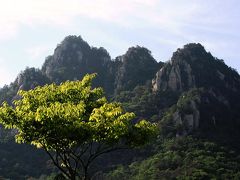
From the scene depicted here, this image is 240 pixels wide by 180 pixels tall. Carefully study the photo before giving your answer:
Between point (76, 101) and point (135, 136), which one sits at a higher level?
point (76, 101)

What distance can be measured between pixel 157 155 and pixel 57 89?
553ft

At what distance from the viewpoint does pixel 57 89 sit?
76.8 ft

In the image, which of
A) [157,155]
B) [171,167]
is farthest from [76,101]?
[157,155]

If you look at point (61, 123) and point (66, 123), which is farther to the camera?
point (66, 123)

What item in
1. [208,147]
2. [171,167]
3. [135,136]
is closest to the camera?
[135,136]

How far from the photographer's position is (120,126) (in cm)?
2073

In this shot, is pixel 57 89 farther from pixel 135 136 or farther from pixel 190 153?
pixel 190 153

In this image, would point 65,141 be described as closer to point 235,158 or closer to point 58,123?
point 58,123

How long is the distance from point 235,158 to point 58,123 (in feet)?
544

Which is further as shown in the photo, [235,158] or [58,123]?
[235,158]

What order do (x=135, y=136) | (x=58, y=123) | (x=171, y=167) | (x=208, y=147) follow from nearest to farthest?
(x=58, y=123) < (x=135, y=136) < (x=171, y=167) < (x=208, y=147)

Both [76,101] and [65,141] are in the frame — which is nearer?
[65,141]

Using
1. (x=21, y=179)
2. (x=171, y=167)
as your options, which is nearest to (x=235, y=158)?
(x=171, y=167)

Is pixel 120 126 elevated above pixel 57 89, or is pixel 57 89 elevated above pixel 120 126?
pixel 57 89
